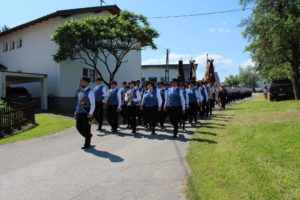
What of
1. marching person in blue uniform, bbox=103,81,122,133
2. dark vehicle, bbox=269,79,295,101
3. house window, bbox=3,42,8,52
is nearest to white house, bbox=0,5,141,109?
house window, bbox=3,42,8,52

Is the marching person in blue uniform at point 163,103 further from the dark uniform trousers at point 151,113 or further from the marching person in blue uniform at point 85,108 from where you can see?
the marching person in blue uniform at point 85,108

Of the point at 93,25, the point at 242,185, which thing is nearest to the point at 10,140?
the point at 242,185

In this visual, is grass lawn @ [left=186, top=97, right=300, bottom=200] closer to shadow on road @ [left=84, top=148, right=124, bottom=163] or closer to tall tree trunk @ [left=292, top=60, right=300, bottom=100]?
shadow on road @ [left=84, top=148, right=124, bottom=163]

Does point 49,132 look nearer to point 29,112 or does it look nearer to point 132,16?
point 29,112

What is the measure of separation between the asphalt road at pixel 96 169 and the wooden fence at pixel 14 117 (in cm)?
354

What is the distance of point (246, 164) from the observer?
8.70 m

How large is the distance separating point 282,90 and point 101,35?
51.8 ft

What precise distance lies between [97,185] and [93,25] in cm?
2012

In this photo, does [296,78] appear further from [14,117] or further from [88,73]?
[14,117]

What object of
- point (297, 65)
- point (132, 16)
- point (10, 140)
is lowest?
point (10, 140)

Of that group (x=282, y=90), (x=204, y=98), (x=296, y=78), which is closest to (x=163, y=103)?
(x=204, y=98)

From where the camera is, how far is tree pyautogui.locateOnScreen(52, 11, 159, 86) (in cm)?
2625

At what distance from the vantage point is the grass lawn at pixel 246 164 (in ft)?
22.3

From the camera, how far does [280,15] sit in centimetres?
3212
